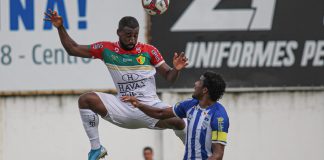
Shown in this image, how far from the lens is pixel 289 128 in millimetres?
21266

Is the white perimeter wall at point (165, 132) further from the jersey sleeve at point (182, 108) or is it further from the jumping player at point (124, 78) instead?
the jersey sleeve at point (182, 108)

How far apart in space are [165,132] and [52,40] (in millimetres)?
2996

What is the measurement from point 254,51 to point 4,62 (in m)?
5.17

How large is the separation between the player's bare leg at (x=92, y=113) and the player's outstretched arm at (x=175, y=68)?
0.98 m

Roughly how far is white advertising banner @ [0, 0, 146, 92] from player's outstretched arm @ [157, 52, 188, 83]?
6598mm

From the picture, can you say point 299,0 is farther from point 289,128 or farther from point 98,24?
point 98,24

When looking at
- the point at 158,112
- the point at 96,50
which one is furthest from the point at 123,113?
the point at 158,112

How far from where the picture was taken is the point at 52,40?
20.4 meters

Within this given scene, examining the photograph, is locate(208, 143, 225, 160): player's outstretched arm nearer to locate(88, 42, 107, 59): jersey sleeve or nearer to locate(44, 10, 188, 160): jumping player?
locate(44, 10, 188, 160): jumping player

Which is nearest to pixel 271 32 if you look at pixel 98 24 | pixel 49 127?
pixel 98 24

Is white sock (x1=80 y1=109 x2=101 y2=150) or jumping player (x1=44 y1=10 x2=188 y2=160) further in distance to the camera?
white sock (x1=80 y1=109 x2=101 y2=150)

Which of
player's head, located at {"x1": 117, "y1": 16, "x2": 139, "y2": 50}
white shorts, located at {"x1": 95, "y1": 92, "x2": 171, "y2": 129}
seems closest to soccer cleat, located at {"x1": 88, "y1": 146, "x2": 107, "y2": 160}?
white shorts, located at {"x1": 95, "y1": 92, "x2": 171, "y2": 129}

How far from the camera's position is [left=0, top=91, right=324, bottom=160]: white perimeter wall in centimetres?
2069

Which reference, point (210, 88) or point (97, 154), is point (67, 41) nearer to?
point (97, 154)
